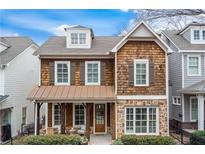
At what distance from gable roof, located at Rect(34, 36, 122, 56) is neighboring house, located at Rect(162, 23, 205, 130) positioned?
191cm

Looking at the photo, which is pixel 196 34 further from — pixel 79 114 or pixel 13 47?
pixel 13 47

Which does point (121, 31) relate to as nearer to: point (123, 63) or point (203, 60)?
point (123, 63)

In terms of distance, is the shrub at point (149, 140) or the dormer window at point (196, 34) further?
the dormer window at point (196, 34)

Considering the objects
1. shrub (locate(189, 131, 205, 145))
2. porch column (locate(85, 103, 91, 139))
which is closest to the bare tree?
porch column (locate(85, 103, 91, 139))

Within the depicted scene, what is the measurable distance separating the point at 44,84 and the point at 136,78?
3.22 m

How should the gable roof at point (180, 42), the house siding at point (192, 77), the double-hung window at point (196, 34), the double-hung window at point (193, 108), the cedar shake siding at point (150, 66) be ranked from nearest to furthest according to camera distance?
the cedar shake siding at point (150, 66) → the house siding at point (192, 77) → the double-hung window at point (193, 108) → the gable roof at point (180, 42) → the double-hung window at point (196, 34)

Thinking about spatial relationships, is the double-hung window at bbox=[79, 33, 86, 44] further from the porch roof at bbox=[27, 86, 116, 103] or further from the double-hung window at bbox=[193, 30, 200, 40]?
the double-hung window at bbox=[193, 30, 200, 40]

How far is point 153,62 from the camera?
11227 millimetres

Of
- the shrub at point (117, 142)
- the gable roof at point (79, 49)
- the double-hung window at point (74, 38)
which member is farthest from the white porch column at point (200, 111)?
the double-hung window at point (74, 38)

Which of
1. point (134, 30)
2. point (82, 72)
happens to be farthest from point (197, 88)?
point (82, 72)

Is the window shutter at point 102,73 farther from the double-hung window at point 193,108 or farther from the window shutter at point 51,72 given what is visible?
the double-hung window at point 193,108

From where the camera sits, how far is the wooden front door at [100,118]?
1195 cm

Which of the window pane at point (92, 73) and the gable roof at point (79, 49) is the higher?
the gable roof at point (79, 49)
